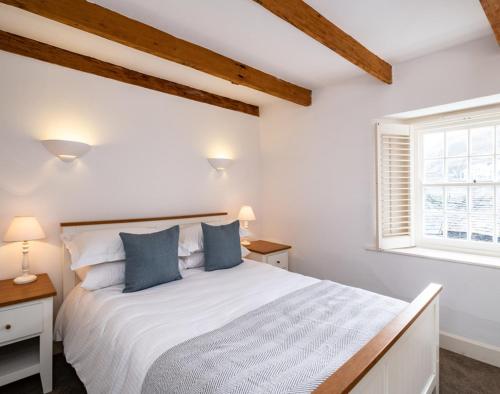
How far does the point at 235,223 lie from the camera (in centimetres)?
288

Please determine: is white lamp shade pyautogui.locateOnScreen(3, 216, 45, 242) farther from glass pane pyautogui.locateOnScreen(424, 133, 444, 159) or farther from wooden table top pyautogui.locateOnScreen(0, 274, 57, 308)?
glass pane pyautogui.locateOnScreen(424, 133, 444, 159)

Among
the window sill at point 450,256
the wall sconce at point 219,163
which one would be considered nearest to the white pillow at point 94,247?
the wall sconce at point 219,163

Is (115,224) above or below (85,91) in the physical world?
below

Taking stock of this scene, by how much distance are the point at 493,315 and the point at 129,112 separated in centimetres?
360

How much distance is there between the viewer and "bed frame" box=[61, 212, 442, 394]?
97cm

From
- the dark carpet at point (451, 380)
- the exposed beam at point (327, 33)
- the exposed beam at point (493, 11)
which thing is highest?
the exposed beam at point (327, 33)

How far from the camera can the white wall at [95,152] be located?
6.99 feet

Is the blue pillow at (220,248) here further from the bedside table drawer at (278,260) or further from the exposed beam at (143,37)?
the exposed beam at (143,37)

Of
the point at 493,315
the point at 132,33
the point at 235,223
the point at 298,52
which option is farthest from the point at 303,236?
the point at 132,33

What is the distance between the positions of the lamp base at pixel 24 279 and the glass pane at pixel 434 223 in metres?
3.51

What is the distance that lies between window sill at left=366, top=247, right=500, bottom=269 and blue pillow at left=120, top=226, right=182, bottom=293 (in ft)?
6.49

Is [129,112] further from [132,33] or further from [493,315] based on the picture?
[493,315]

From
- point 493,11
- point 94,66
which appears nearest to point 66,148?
point 94,66

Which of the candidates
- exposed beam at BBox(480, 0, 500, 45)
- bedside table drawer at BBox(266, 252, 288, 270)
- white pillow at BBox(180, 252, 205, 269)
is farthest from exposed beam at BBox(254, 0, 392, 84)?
bedside table drawer at BBox(266, 252, 288, 270)
